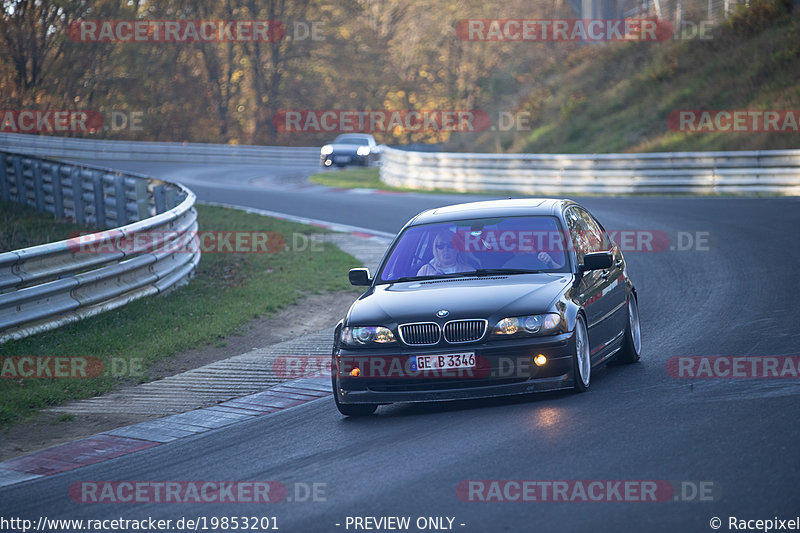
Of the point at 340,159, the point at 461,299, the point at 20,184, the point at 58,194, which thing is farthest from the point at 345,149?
the point at 461,299

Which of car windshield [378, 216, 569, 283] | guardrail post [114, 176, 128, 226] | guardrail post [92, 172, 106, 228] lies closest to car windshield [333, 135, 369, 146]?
guardrail post [92, 172, 106, 228]

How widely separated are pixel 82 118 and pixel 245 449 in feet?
176

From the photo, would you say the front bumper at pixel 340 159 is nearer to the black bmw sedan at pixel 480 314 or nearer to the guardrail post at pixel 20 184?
the guardrail post at pixel 20 184

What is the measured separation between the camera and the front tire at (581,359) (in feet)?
25.1

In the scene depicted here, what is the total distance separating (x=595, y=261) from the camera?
8.34 meters

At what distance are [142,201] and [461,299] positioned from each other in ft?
34.1

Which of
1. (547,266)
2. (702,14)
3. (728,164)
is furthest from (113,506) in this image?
(702,14)

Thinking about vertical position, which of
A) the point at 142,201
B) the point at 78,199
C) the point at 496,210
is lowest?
the point at 78,199

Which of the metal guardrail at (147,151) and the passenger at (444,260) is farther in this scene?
the metal guardrail at (147,151)

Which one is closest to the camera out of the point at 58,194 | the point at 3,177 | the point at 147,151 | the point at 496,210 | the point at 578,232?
the point at 496,210

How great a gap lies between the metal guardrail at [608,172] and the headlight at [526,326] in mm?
17126

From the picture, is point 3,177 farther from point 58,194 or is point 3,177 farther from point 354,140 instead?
point 354,140

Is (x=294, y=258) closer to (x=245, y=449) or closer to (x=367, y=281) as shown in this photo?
(x=367, y=281)

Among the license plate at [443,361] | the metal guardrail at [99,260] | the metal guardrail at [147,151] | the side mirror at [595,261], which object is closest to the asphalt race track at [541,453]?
the license plate at [443,361]
